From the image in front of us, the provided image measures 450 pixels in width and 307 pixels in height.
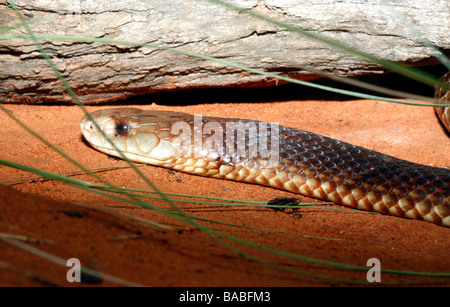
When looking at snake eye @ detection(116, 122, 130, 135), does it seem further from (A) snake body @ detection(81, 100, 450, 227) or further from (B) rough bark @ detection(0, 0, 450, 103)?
(B) rough bark @ detection(0, 0, 450, 103)

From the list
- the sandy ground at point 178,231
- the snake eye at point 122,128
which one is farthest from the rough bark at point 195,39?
the snake eye at point 122,128

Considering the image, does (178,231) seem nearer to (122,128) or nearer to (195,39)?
(122,128)

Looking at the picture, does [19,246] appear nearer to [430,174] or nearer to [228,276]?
[228,276]

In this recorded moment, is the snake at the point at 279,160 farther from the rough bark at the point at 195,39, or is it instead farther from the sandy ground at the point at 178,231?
the rough bark at the point at 195,39

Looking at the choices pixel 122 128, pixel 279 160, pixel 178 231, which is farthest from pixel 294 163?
pixel 122 128

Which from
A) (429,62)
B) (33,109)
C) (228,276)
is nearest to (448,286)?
(228,276)
